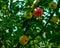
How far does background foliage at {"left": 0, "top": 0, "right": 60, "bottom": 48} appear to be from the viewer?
10.3 ft

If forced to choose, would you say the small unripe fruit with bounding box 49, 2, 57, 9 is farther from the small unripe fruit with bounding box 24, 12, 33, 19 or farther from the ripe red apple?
the small unripe fruit with bounding box 24, 12, 33, 19

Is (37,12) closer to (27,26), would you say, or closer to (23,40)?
(27,26)

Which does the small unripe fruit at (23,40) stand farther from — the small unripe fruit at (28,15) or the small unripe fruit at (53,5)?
the small unripe fruit at (53,5)

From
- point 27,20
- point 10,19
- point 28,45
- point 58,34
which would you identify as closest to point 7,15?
point 10,19

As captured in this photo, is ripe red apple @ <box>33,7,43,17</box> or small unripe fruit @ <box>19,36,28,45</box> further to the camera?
small unripe fruit @ <box>19,36,28,45</box>

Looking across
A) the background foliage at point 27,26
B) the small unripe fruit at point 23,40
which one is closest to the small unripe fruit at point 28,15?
the background foliage at point 27,26

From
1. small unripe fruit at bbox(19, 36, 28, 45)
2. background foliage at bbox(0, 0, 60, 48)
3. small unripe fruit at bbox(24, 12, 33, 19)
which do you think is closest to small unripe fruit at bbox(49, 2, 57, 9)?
background foliage at bbox(0, 0, 60, 48)

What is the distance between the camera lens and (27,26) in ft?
10.4

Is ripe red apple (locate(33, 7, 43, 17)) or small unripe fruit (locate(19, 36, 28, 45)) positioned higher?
ripe red apple (locate(33, 7, 43, 17))

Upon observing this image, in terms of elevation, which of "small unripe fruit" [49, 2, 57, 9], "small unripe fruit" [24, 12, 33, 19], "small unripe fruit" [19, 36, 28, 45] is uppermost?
"small unripe fruit" [49, 2, 57, 9]

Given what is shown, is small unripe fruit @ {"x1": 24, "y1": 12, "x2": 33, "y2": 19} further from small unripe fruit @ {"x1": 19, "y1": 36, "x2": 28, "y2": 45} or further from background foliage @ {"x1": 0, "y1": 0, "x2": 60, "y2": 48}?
small unripe fruit @ {"x1": 19, "y1": 36, "x2": 28, "y2": 45}

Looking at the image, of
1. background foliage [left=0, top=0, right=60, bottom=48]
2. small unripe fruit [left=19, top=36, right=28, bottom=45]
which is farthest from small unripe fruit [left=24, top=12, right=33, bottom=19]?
small unripe fruit [left=19, top=36, right=28, bottom=45]

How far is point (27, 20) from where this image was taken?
316 centimetres

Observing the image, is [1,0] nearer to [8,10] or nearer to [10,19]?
[8,10]
